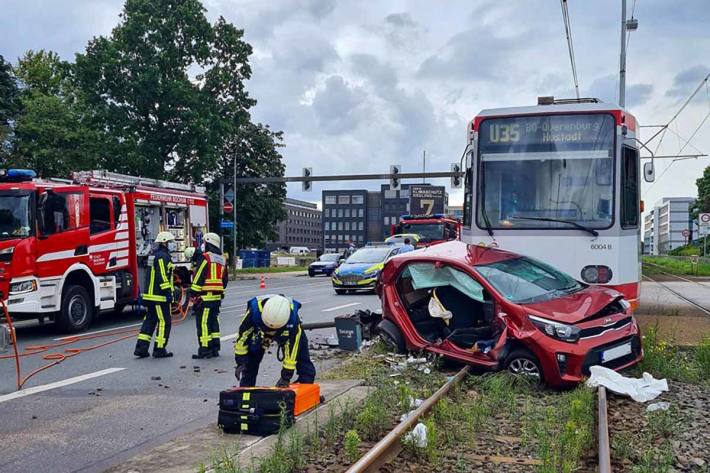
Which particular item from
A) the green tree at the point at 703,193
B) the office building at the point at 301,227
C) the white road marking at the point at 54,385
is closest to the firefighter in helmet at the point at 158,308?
the white road marking at the point at 54,385

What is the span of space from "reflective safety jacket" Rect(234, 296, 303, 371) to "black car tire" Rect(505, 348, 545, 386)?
257 cm

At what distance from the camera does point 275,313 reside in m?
5.83

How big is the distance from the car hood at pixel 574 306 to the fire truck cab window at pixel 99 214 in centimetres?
Answer: 911

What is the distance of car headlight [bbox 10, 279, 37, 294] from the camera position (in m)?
11.8

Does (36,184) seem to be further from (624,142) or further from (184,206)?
(624,142)

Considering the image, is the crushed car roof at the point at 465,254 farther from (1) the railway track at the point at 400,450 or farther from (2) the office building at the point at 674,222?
(2) the office building at the point at 674,222

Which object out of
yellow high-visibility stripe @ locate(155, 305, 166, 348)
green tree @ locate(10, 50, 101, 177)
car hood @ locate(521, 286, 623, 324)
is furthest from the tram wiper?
green tree @ locate(10, 50, 101, 177)

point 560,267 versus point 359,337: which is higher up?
point 560,267

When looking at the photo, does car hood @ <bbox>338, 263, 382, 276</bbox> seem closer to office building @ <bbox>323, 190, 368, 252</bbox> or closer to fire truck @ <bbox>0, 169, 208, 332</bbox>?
fire truck @ <bbox>0, 169, 208, 332</bbox>

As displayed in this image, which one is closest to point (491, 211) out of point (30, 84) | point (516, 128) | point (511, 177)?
point (511, 177)

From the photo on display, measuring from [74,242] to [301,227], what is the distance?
144 m

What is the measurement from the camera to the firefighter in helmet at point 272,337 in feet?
19.3

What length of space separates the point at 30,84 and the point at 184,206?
106ft

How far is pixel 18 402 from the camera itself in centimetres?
728
